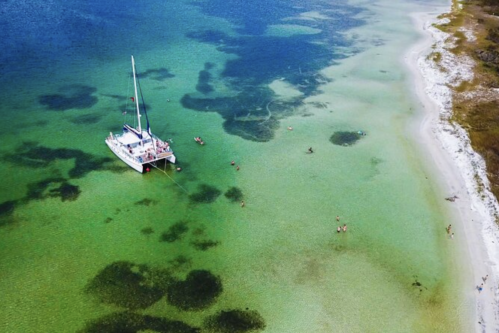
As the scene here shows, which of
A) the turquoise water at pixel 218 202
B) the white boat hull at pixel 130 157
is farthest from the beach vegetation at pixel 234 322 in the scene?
the white boat hull at pixel 130 157

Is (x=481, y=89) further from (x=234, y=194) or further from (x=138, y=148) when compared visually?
(x=138, y=148)

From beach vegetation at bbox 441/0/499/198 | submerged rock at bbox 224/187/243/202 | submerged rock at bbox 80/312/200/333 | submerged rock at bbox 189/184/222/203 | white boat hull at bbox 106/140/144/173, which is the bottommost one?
submerged rock at bbox 80/312/200/333

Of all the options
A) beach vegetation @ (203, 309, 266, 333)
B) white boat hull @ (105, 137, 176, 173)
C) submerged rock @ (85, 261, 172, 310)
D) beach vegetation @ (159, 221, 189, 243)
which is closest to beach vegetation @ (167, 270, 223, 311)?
submerged rock @ (85, 261, 172, 310)

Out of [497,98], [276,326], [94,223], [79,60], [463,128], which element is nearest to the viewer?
[276,326]

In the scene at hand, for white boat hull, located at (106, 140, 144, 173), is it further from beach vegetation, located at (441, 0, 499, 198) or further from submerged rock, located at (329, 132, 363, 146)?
beach vegetation, located at (441, 0, 499, 198)

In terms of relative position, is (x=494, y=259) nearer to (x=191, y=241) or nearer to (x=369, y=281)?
(x=369, y=281)

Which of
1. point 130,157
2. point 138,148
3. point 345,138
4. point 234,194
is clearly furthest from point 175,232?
point 345,138

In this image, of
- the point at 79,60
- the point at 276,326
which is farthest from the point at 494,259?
the point at 79,60
